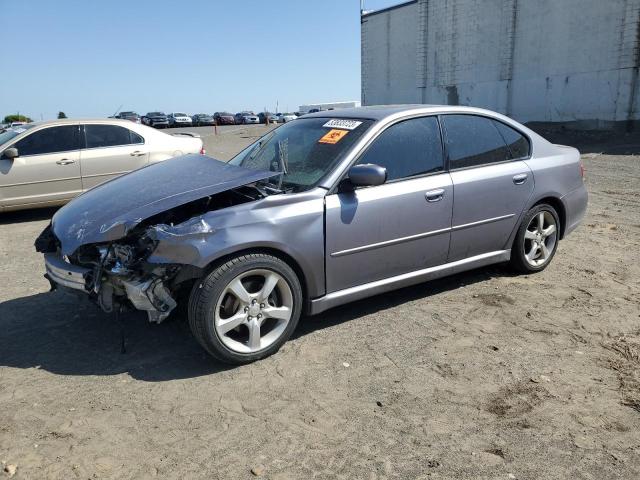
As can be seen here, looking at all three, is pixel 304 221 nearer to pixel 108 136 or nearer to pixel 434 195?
pixel 434 195

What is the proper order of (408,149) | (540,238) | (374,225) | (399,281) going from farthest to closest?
1. (540,238)
2. (408,149)
3. (399,281)
4. (374,225)

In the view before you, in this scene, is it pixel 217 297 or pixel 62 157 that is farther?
pixel 62 157

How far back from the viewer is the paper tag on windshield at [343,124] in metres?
4.35

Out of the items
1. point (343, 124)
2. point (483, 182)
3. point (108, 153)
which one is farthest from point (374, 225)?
point (108, 153)

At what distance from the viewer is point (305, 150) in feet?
14.4

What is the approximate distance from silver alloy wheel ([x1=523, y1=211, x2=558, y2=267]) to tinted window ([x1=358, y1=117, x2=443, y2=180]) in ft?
4.39

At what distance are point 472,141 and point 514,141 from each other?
581 mm

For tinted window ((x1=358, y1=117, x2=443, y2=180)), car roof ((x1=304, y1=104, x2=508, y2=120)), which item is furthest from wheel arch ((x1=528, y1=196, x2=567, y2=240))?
tinted window ((x1=358, y1=117, x2=443, y2=180))

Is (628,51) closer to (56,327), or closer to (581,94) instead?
(581,94)

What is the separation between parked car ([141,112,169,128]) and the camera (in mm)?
47775

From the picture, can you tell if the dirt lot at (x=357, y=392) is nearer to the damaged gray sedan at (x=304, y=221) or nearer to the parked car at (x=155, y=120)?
the damaged gray sedan at (x=304, y=221)

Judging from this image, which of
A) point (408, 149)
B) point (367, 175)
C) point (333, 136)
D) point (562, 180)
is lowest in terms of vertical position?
point (562, 180)

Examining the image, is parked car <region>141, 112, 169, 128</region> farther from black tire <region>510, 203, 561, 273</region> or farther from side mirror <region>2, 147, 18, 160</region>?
black tire <region>510, 203, 561, 273</region>

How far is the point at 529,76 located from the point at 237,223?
94.4ft
